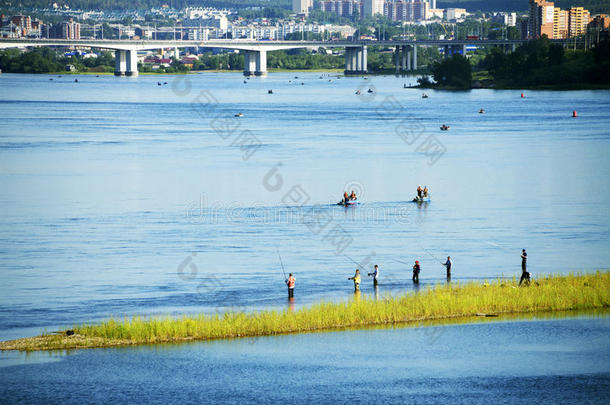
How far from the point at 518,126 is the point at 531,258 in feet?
321

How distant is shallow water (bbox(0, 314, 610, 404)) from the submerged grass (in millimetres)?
712

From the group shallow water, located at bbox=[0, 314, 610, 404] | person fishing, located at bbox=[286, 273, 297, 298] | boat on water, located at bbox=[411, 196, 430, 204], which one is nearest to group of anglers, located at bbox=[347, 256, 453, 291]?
person fishing, located at bbox=[286, 273, 297, 298]

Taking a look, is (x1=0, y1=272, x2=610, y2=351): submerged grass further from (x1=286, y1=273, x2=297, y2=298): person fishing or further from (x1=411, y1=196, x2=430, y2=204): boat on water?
(x1=411, y1=196, x2=430, y2=204): boat on water

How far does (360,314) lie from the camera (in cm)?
4247

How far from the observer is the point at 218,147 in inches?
5113

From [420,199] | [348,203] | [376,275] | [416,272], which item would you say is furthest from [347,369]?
[420,199]

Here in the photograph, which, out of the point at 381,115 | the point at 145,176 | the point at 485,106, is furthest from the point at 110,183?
the point at 485,106

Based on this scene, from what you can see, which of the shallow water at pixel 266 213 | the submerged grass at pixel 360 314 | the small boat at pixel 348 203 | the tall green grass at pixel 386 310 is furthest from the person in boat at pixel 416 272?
the small boat at pixel 348 203

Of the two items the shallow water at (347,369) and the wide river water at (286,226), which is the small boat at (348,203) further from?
the shallow water at (347,369)

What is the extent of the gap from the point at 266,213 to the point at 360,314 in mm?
33579

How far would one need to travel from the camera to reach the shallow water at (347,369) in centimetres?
3438

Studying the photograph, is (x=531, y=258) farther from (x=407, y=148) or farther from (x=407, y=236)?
(x=407, y=148)

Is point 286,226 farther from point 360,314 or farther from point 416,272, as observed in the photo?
point 360,314

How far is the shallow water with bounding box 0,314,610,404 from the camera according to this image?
1353 inches
